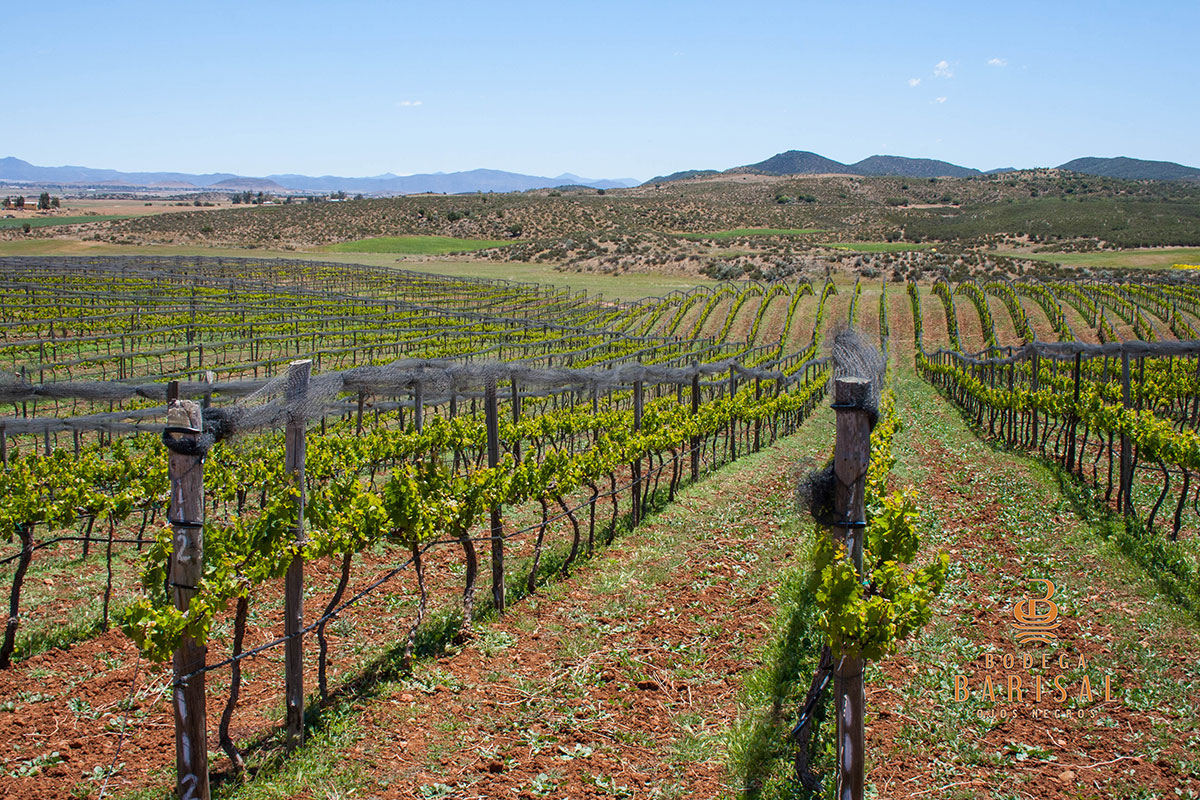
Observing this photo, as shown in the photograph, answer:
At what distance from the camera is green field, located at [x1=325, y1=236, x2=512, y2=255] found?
79.3 meters

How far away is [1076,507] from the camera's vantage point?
10.0 m

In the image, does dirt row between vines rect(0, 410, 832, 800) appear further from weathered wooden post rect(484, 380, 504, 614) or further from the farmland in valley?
weathered wooden post rect(484, 380, 504, 614)

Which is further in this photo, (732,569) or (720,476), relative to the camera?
(720,476)

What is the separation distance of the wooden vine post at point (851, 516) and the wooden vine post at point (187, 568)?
3.47m

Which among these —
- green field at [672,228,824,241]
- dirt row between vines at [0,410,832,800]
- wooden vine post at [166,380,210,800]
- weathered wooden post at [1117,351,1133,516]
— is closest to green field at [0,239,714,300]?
green field at [672,228,824,241]

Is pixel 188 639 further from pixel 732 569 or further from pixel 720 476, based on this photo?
pixel 720 476

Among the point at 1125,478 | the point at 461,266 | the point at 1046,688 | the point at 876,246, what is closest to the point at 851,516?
the point at 1046,688

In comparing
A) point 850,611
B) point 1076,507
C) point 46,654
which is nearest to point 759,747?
point 850,611

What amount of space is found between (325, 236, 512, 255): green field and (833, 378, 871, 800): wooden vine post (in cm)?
7769

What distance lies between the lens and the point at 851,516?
4234 millimetres

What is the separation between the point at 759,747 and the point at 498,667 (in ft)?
7.18

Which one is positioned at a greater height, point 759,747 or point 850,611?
point 850,611

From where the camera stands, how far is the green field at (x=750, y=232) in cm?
8144

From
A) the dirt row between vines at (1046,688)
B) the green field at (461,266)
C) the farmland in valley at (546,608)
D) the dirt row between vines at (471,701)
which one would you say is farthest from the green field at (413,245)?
the dirt row between vines at (1046,688)
